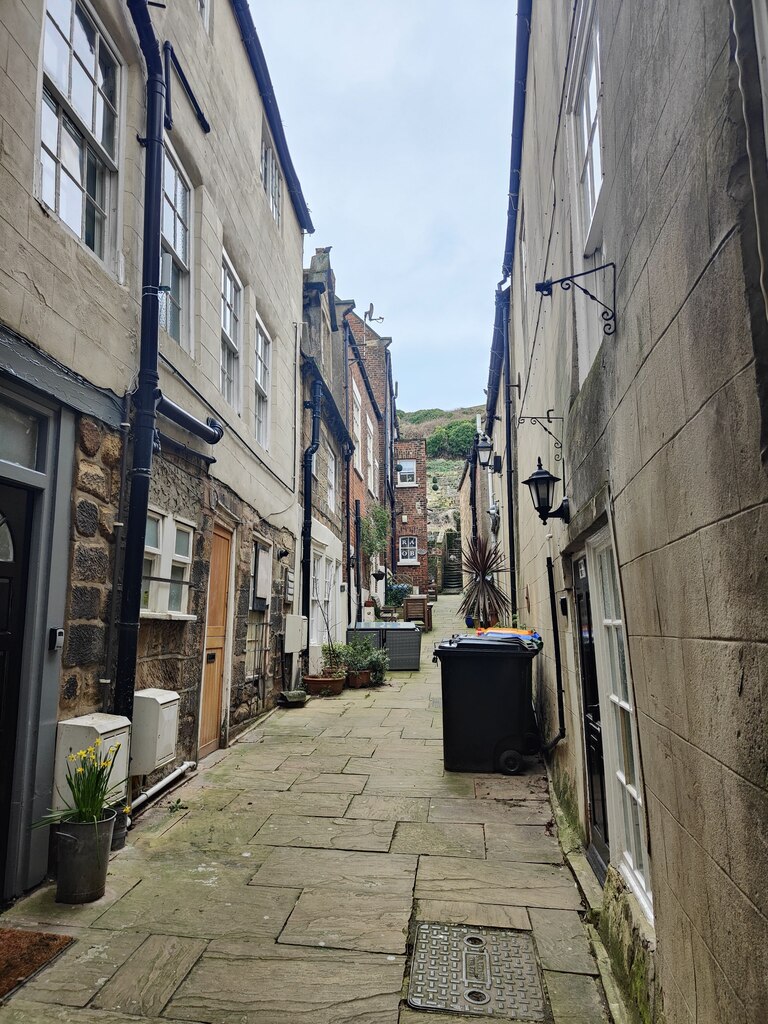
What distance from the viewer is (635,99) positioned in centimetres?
229

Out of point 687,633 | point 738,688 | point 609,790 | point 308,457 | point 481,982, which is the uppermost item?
point 308,457

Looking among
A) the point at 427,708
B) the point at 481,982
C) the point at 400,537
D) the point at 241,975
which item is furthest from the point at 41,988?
the point at 400,537

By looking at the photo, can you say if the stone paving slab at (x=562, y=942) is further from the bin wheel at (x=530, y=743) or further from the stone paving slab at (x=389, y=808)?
the bin wheel at (x=530, y=743)

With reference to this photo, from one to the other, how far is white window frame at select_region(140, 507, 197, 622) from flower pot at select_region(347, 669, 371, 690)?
18.6 ft

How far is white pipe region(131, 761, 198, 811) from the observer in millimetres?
4634

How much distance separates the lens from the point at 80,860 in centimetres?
343

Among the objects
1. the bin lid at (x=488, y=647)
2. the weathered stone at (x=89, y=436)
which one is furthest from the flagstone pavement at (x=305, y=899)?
the weathered stone at (x=89, y=436)

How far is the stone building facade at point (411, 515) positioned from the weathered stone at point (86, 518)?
22.8 metres

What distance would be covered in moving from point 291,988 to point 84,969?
92 cm

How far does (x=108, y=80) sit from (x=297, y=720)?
6806 mm

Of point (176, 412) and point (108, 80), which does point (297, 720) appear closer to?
point (176, 412)

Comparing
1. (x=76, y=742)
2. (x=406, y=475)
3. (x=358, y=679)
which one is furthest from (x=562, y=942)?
(x=406, y=475)

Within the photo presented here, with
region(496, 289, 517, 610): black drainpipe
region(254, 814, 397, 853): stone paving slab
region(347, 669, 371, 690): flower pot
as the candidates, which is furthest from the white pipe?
region(496, 289, 517, 610): black drainpipe

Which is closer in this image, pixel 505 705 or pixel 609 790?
pixel 609 790
